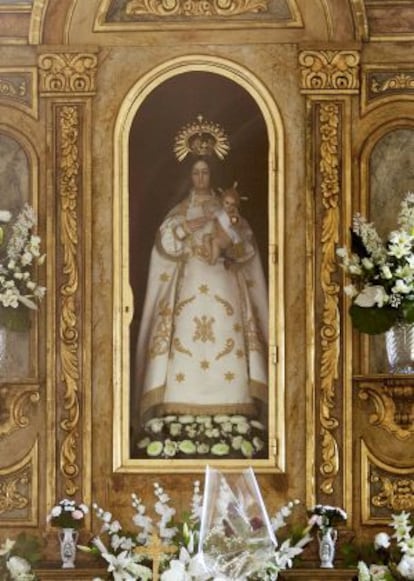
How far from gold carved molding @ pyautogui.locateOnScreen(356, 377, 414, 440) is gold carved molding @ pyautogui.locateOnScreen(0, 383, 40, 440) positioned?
66.9 inches

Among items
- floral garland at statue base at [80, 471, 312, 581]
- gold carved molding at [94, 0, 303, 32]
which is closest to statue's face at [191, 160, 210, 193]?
gold carved molding at [94, 0, 303, 32]

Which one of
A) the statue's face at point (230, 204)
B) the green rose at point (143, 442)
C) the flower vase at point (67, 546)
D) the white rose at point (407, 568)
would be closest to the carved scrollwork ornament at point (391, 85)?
the statue's face at point (230, 204)

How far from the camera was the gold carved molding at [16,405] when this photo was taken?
1142 cm

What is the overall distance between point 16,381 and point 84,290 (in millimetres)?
594

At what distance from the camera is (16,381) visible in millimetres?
11367

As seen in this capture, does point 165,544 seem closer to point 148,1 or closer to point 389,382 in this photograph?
point 389,382

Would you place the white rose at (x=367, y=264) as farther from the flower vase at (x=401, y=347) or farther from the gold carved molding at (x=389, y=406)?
the gold carved molding at (x=389, y=406)

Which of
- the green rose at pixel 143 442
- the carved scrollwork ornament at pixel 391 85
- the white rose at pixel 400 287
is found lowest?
the green rose at pixel 143 442

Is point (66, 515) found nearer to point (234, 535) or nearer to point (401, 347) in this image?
point (234, 535)

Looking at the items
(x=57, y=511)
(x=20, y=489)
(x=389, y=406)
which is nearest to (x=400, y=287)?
(x=389, y=406)

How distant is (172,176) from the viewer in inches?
456

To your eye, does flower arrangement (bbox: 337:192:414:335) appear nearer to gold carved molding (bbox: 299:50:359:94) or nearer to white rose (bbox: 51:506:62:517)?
gold carved molding (bbox: 299:50:359:94)

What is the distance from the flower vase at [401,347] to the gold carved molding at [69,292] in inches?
63.7

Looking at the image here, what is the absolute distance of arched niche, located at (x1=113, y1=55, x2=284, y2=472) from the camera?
1143cm
